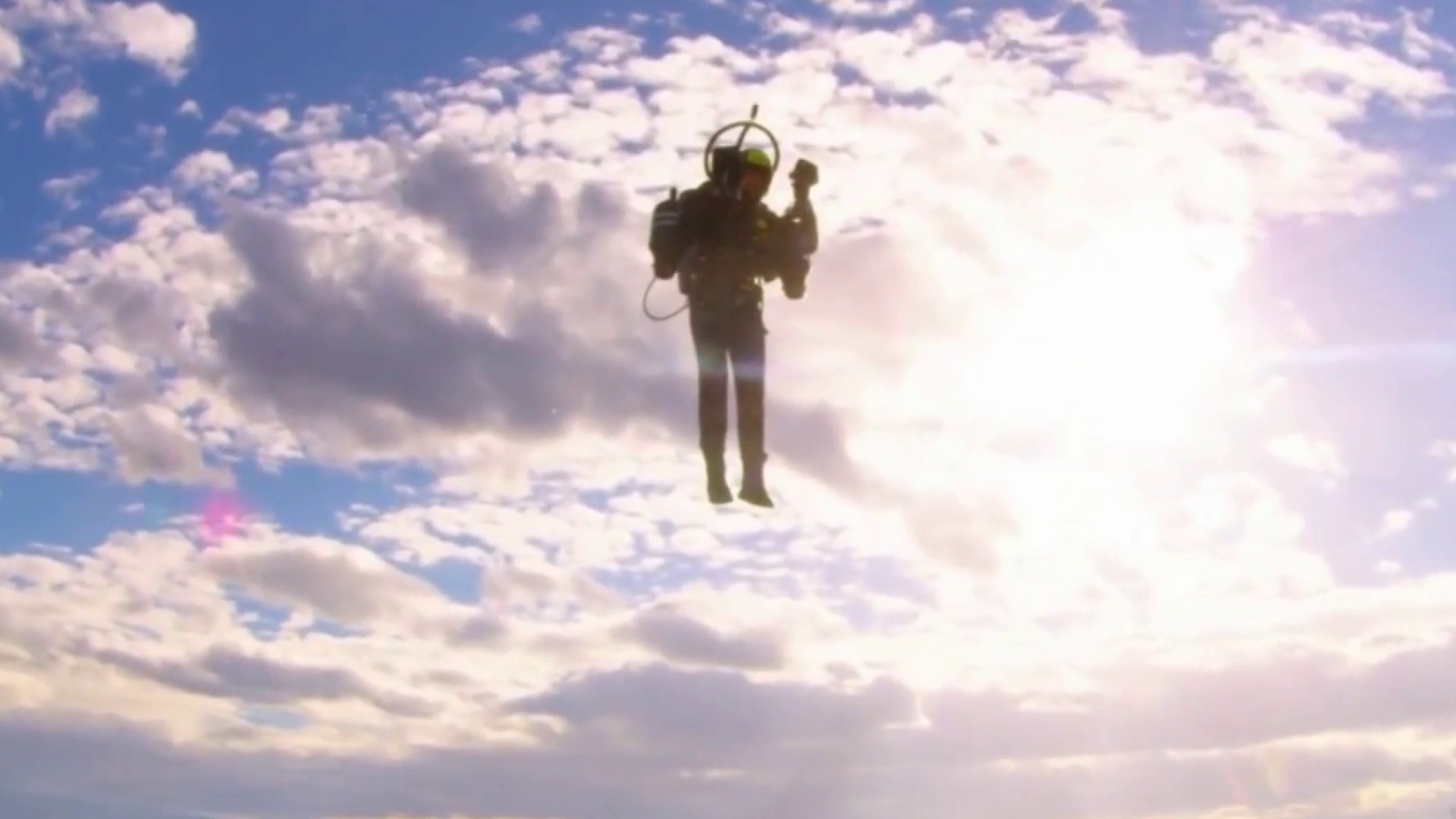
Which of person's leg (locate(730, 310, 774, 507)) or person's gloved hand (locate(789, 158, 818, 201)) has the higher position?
person's gloved hand (locate(789, 158, 818, 201))

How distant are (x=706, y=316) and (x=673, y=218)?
102cm

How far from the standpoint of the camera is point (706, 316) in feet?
49.8

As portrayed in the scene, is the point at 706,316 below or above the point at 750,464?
above

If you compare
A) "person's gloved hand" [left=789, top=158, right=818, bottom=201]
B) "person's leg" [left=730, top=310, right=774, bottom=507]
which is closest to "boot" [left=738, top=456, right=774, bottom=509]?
"person's leg" [left=730, top=310, right=774, bottom=507]

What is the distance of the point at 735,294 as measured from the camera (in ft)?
49.5

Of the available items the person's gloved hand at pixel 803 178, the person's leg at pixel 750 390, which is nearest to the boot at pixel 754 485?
the person's leg at pixel 750 390

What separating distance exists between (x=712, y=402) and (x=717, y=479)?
2.56 feet

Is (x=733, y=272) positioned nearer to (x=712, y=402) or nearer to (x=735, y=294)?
(x=735, y=294)

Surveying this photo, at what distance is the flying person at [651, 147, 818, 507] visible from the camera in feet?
48.9

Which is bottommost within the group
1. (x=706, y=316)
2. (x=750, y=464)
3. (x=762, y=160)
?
(x=750, y=464)

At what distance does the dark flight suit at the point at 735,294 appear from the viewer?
49.1 feet

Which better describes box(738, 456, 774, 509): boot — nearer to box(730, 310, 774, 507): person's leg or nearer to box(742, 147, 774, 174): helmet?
box(730, 310, 774, 507): person's leg

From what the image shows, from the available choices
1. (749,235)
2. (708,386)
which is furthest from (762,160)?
(708,386)

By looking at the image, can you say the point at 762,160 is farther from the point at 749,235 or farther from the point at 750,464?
the point at 750,464
